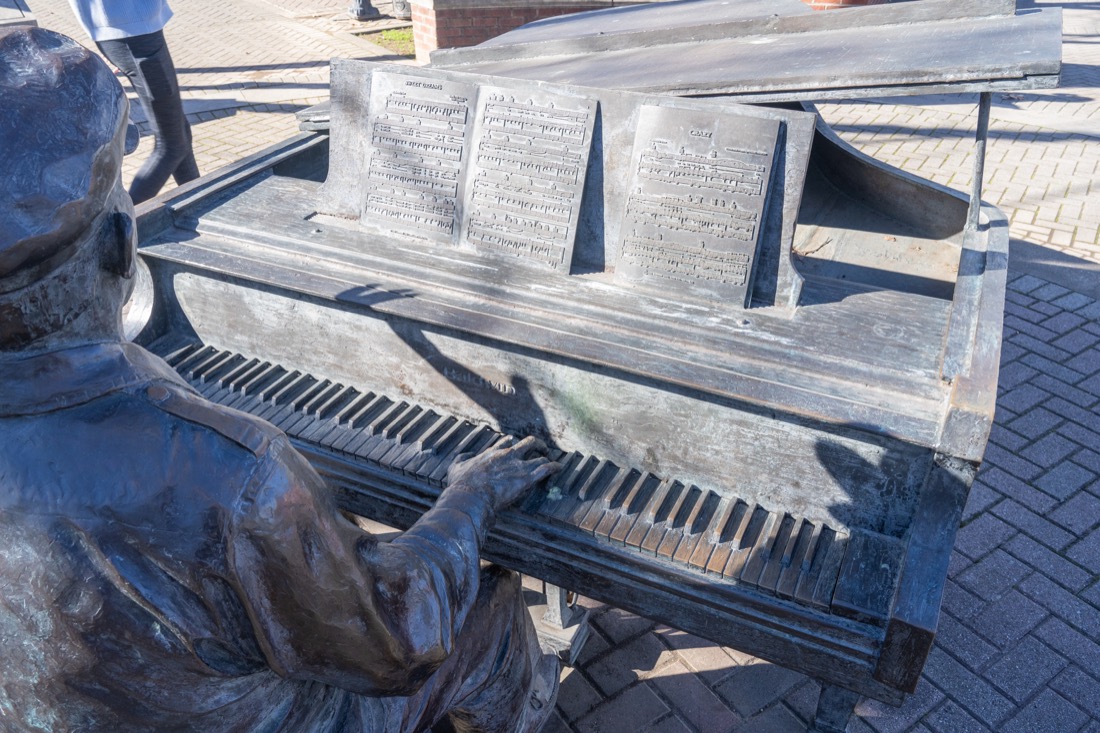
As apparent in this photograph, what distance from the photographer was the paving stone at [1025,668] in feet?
9.73

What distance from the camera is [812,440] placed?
6.55ft

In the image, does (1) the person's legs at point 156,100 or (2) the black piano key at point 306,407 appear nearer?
(2) the black piano key at point 306,407

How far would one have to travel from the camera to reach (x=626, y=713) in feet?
9.62

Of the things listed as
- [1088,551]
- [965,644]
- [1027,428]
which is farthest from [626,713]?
[1027,428]

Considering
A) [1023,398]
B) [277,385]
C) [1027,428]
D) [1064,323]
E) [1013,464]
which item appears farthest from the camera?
[1064,323]

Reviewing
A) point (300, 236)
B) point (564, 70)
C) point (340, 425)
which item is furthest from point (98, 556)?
point (564, 70)

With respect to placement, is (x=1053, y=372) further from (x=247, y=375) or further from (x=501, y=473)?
(x=247, y=375)

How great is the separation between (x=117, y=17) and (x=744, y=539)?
432 centimetres

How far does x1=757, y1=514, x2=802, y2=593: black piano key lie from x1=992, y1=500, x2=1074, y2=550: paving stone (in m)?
2.14

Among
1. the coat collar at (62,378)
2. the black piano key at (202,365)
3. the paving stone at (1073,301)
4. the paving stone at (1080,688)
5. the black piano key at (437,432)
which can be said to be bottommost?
the paving stone at (1080,688)

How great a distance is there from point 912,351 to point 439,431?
132 centimetres

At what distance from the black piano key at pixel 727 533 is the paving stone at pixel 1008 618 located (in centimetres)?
168

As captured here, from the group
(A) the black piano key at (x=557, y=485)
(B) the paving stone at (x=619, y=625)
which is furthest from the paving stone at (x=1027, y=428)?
(A) the black piano key at (x=557, y=485)

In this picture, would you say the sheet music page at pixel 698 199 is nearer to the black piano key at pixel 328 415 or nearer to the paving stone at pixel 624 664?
the black piano key at pixel 328 415
